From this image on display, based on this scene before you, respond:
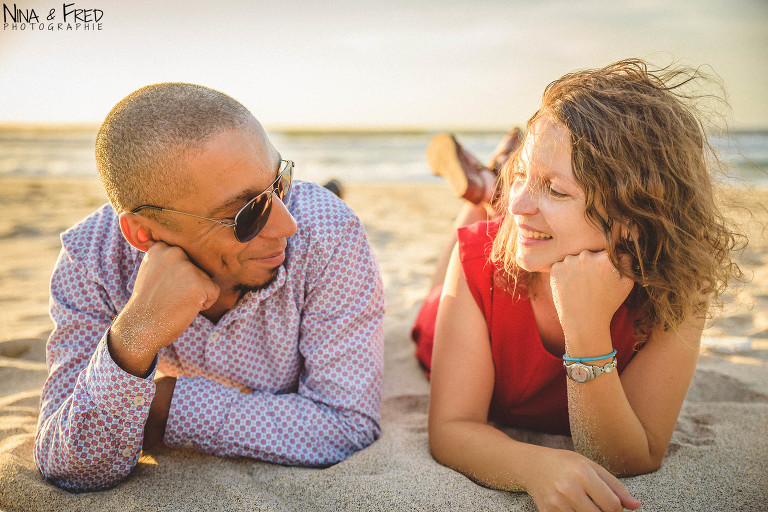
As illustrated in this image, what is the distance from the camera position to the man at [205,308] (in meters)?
1.91

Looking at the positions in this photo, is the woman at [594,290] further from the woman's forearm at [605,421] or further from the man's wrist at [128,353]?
the man's wrist at [128,353]

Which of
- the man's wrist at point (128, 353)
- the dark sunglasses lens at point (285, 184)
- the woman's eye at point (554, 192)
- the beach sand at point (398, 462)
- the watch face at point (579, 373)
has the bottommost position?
the beach sand at point (398, 462)

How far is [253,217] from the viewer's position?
2.05 metres

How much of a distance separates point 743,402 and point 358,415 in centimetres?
213

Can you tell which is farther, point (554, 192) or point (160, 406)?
point (160, 406)

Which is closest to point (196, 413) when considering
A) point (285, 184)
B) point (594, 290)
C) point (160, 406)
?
point (160, 406)

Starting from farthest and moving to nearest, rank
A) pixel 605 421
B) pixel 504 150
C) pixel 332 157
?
pixel 332 157
pixel 504 150
pixel 605 421

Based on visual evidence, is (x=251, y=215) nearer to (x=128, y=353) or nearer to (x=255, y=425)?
(x=128, y=353)

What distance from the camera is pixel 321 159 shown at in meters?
18.9

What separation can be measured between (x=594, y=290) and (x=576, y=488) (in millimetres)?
656

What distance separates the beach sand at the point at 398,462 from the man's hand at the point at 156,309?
0.51m

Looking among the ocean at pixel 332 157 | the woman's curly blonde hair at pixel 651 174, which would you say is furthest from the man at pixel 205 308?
the ocean at pixel 332 157

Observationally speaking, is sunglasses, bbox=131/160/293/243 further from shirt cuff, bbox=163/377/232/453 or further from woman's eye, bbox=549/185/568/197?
woman's eye, bbox=549/185/568/197

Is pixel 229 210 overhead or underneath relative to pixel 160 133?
underneath
